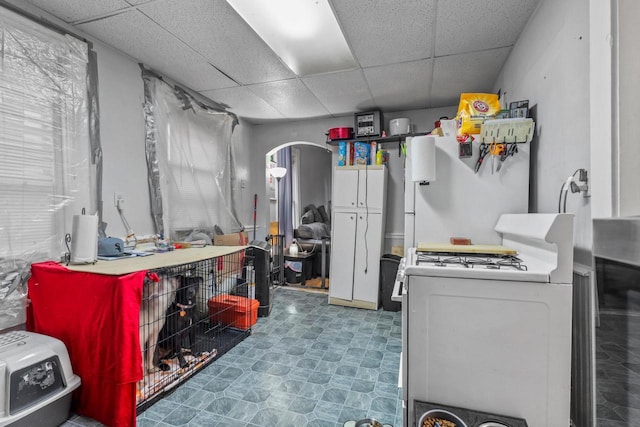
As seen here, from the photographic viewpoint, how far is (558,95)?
146 centimetres

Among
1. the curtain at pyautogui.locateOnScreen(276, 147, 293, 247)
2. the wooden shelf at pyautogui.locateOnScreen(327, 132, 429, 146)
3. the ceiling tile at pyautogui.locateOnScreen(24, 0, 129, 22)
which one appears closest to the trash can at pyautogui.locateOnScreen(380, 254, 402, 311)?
the wooden shelf at pyautogui.locateOnScreen(327, 132, 429, 146)

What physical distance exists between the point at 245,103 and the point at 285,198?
2.61 meters

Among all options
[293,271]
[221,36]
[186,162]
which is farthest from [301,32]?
[293,271]

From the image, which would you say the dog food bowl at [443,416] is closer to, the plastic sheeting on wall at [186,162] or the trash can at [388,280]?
the trash can at [388,280]

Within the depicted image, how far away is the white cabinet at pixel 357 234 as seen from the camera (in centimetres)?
354

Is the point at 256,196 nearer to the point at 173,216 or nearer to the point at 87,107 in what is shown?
the point at 173,216

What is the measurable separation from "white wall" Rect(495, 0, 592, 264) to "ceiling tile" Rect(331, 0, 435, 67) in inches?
26.2

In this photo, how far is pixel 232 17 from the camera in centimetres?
195

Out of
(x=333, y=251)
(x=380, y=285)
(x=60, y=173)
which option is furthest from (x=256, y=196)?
(x=60, y=173)

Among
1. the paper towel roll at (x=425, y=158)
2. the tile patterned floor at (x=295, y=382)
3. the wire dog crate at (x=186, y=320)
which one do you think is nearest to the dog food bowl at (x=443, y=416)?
the tile patterned floor at (x=295, y=382)

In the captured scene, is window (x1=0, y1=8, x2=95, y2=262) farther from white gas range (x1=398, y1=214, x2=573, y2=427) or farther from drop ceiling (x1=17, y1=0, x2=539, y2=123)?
white gas range (x1=398, y1=214, x2=573, y2=427)

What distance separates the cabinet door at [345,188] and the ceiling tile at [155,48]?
1607 mm

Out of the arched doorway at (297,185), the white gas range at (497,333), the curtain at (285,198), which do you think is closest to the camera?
the white gas range at (497,333)

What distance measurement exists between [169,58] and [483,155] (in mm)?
2566
